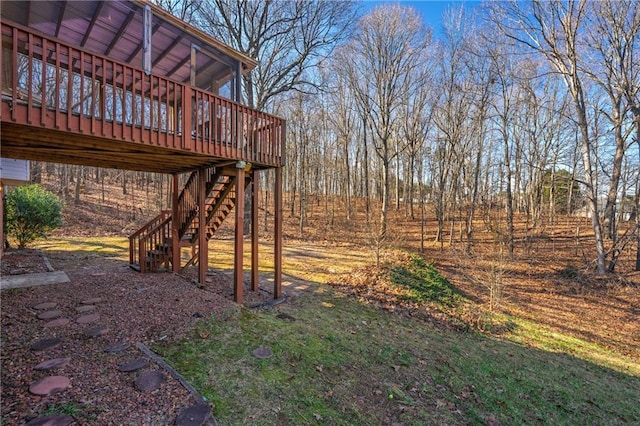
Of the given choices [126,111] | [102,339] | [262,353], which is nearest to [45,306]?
[102,339]

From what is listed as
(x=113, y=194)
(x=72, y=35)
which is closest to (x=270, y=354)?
(x=72, y=35)

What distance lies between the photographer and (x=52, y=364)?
3.10m

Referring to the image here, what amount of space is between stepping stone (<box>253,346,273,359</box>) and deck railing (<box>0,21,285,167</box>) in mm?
3396

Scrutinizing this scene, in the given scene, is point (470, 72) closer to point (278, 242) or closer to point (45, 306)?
point (278, 242)

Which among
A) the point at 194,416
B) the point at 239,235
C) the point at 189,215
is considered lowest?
the point at 194,416

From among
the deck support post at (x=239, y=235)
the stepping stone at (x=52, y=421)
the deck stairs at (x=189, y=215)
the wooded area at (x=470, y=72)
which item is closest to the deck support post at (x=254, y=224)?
the deck stairs at (x=189, y=215)

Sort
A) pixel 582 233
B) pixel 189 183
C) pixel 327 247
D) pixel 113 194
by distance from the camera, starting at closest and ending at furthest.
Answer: pixel 189 183
pixel 327 247
pixel 582 233
pixel 113 194

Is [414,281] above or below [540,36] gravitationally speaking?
below

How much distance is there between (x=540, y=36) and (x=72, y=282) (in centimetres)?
1648

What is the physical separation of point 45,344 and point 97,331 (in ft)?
1.69

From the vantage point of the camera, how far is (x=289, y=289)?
25.5 feet

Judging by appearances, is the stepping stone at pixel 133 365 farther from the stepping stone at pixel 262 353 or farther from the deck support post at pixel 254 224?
the deck support post at pixel 254 224

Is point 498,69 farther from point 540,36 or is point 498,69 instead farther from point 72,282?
point 72,282

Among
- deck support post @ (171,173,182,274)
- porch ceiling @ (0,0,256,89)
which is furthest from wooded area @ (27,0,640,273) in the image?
porch ceiling @ (0,0,256,89)
